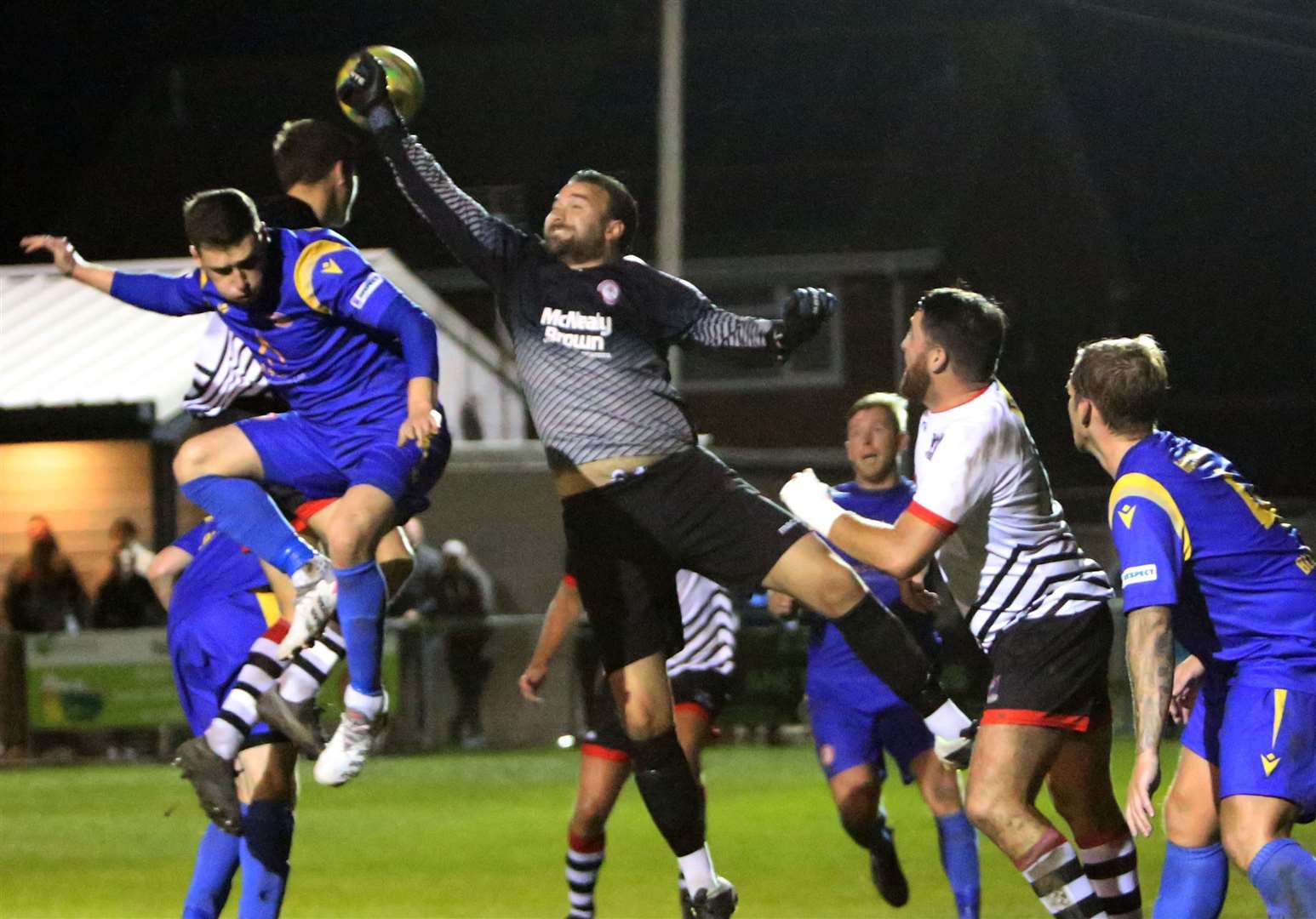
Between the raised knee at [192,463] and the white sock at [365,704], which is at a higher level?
the raised knee at [192,463]

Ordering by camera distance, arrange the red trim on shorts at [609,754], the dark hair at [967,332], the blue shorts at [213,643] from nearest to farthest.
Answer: the dark hair at [967,332], the blue shorts at [213,643], the red trim on shorts at [609,754]

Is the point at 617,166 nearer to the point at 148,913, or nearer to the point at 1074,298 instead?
the point at 1074,298

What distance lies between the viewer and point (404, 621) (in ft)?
58.8

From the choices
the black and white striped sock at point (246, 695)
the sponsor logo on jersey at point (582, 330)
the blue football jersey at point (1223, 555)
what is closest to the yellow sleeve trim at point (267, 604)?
the black and white striped sock at point (246, 695)

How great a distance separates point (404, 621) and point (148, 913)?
28.3ft

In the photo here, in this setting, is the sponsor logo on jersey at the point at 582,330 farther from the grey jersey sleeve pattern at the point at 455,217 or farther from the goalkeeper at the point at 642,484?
the grey jersey sleeve pattern at the point at 455,217

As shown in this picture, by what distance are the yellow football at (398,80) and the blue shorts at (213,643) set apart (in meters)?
1.81

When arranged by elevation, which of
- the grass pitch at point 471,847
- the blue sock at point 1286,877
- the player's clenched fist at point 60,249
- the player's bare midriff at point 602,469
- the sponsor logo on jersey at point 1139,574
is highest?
the player's clenched fist at point 60,249

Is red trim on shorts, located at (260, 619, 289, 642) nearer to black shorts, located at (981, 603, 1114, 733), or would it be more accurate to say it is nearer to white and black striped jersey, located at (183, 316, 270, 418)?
white and black striped jersey, located at (183, 316, 270, 418)

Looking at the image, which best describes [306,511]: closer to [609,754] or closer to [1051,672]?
[609,754]

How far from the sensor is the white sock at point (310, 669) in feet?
22.3

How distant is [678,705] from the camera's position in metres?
8.69

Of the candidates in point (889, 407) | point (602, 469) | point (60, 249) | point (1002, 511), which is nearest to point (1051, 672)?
point (1002, 511)

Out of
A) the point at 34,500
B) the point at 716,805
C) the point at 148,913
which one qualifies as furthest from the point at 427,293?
the point at 148,913
